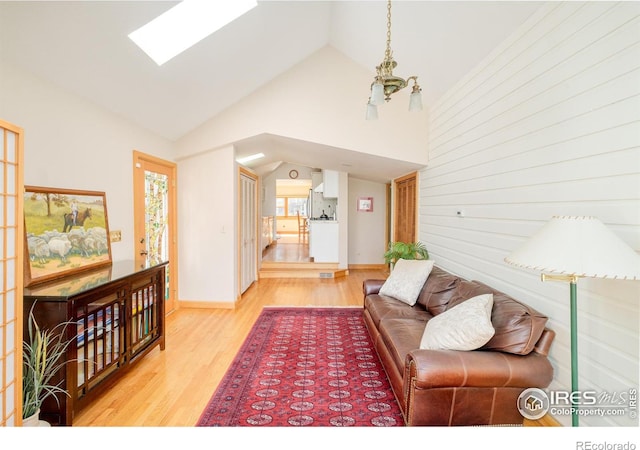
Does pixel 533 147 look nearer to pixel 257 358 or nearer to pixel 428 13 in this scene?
pixel 428 13

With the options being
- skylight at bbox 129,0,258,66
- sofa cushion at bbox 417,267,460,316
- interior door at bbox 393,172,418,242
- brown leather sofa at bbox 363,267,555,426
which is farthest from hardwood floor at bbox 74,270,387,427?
skylight at bbox 129,0,258,66

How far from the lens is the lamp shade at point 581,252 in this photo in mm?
1395

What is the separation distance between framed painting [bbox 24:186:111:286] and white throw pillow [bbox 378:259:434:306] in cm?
288

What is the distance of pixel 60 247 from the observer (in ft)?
7.97

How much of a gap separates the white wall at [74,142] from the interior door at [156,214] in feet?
0.41

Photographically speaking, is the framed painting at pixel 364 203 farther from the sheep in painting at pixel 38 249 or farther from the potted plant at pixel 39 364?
the potted plant at pixel 39 364

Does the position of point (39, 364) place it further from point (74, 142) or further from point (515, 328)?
point (515, 328)

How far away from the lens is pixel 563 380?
6.57 ft

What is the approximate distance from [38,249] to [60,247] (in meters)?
0.18

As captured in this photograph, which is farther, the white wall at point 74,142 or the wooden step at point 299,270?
the wooden step at point 299,270

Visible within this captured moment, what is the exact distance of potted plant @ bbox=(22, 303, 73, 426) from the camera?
178 centimetres

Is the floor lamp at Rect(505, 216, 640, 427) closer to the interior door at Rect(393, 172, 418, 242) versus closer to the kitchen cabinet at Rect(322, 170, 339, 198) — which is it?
the interior door at Rect(393, 172, 418, 242)

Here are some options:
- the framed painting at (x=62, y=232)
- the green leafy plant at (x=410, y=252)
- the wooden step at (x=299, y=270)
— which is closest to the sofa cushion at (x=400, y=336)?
the green leafy plant at (x=410, y=252)
